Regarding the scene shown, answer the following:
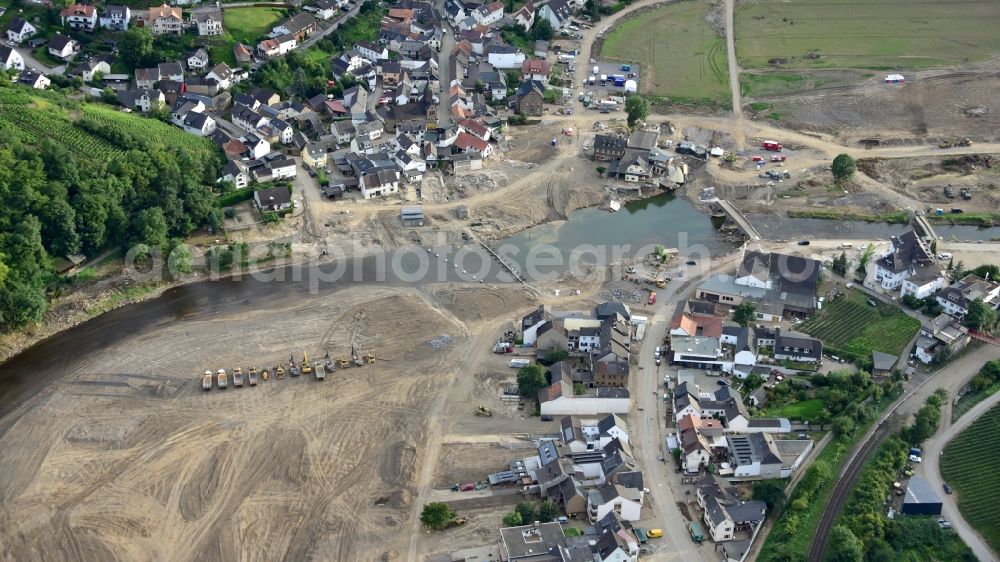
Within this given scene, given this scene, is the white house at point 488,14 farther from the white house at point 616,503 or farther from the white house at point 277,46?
the white house at point 616,503

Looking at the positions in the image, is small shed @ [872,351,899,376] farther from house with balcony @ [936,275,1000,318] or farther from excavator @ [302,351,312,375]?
excavator @ [302,351,312,375]

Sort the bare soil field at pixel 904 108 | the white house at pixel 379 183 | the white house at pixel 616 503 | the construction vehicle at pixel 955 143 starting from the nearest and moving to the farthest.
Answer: the white house at pixel 616 503 → the white house at pixel 379 183 → the construction vehicle at pixel 955 143 → the bare soil field at pixel 904 108

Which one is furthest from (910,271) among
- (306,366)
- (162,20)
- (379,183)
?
(162,20)

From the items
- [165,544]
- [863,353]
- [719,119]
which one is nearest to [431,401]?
[165,544]

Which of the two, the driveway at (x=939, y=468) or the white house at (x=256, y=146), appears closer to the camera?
the driveway at (x=939, y=468)

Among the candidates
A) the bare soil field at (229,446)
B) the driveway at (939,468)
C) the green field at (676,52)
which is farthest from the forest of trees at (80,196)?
the driveway at (939,468)

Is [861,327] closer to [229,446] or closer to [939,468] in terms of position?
[939,468]
